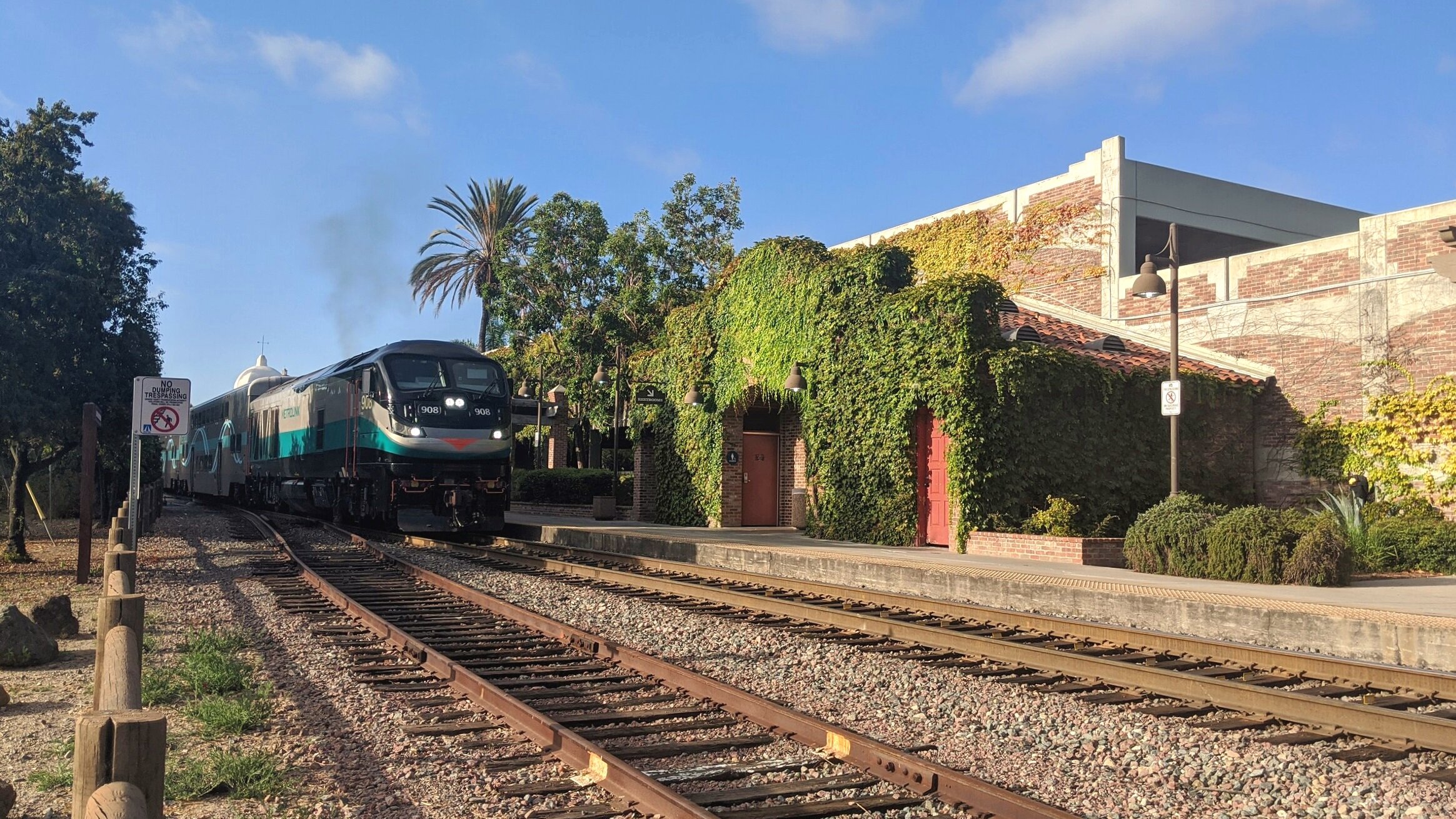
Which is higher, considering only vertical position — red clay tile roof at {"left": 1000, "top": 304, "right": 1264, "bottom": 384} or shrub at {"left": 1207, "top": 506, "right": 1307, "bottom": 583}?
red clay tile roof at {"left": 1000, "top": 304, "right": 1264, "bottom": 384}

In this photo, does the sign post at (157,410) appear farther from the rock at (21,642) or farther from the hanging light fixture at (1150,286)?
the hanging light fixture at (1150,286)

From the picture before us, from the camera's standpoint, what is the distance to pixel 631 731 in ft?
18.2

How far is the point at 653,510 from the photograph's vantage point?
2630 centimetres

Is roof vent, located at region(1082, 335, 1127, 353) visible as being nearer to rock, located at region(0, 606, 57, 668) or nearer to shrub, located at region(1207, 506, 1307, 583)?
shrub, located at region(1207, 506, 1307, 583)

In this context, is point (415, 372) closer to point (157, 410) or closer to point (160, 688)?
point (157, 410)

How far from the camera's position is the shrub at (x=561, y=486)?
3039cm

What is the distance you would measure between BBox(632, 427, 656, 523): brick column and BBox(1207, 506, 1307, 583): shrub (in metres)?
15.7

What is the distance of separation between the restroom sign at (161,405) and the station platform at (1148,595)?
26.8 ft

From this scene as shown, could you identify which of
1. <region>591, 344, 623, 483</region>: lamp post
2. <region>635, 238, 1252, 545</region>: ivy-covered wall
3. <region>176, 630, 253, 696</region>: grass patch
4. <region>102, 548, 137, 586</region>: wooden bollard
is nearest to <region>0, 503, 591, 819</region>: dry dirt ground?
<region>176, 630, 253, 696</region>: grass patch

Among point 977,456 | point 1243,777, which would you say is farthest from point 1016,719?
point 977,456

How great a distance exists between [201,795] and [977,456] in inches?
542

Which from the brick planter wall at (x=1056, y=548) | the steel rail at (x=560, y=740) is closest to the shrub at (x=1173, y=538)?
the brick planter wall at (x=1056, y=548)

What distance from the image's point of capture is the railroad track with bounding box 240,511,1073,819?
4.33m

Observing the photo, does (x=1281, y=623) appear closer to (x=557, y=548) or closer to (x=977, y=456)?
(x=977, y=456)
